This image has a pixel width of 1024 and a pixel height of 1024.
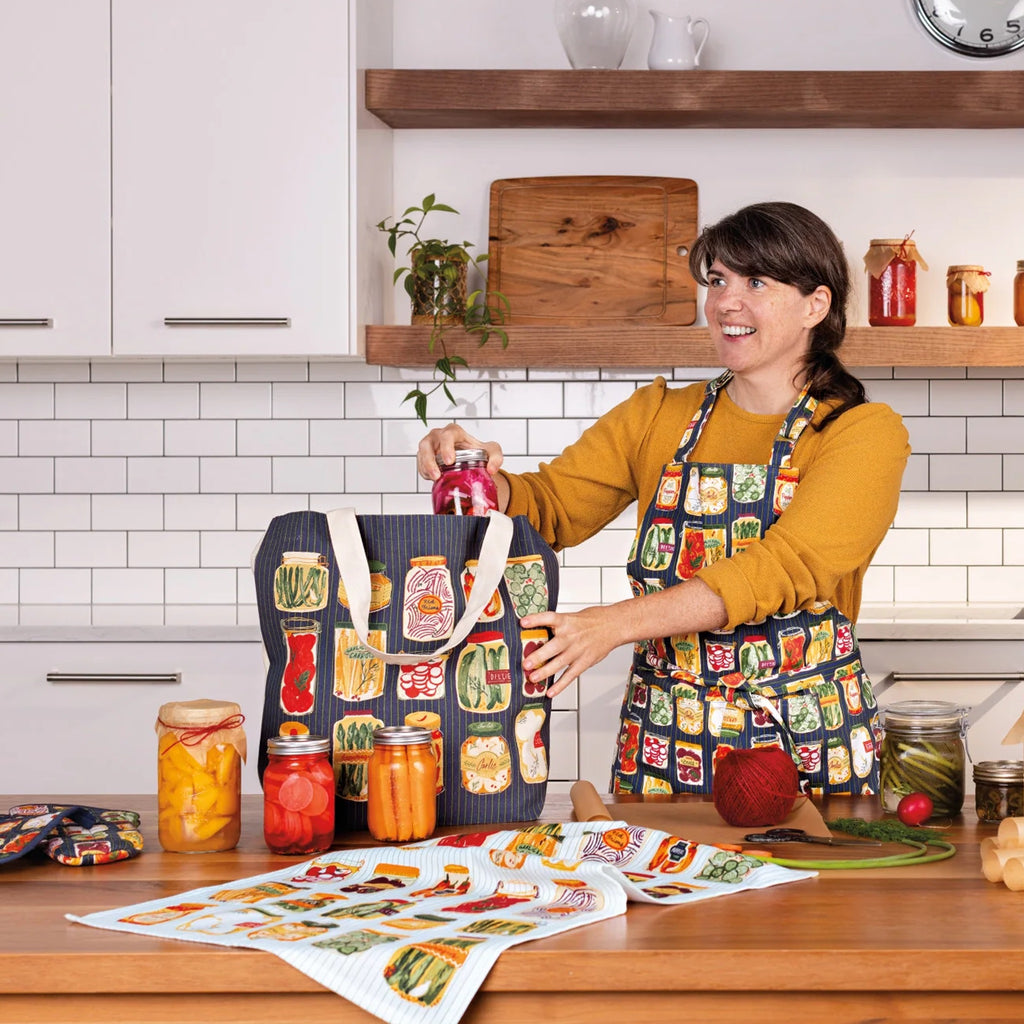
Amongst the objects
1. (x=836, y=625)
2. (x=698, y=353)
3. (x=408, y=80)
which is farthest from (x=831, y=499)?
(x=408, y=80)

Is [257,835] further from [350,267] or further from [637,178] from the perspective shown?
[637,178]

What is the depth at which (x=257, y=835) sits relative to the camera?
1.41 metres

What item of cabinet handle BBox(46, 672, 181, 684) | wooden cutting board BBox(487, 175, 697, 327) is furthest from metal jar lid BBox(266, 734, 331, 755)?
wooden cutting board BBox(487, 175, 697, 327)

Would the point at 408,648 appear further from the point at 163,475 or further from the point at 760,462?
the point at 163,475

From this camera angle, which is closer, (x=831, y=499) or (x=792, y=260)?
(x=831, y=499)

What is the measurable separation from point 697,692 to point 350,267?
1.64 metres

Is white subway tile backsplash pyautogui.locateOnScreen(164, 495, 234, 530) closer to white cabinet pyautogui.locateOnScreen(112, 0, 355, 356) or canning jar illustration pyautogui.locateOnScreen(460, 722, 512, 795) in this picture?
white cabinet pyautogui.locateOnScreen(112, 0, 355, 356)

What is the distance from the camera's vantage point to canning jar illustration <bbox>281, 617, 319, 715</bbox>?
141 centimetres

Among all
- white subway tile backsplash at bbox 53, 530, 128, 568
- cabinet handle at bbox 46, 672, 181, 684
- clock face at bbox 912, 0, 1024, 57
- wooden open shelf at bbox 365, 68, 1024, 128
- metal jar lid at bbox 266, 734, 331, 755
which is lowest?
cabinet handle at bbox 46, 672, 181, 684

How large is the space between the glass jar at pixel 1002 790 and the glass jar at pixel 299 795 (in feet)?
2.31

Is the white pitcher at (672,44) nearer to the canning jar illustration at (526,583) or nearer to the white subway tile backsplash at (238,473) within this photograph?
the white subway tile backsplash at (238,473)

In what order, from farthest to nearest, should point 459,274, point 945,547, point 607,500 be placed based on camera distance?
point 945,547 → point 459,274 → point 607,500

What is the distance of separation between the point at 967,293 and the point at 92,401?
7.72ft

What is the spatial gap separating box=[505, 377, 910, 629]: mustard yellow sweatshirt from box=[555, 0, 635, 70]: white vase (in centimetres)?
140
